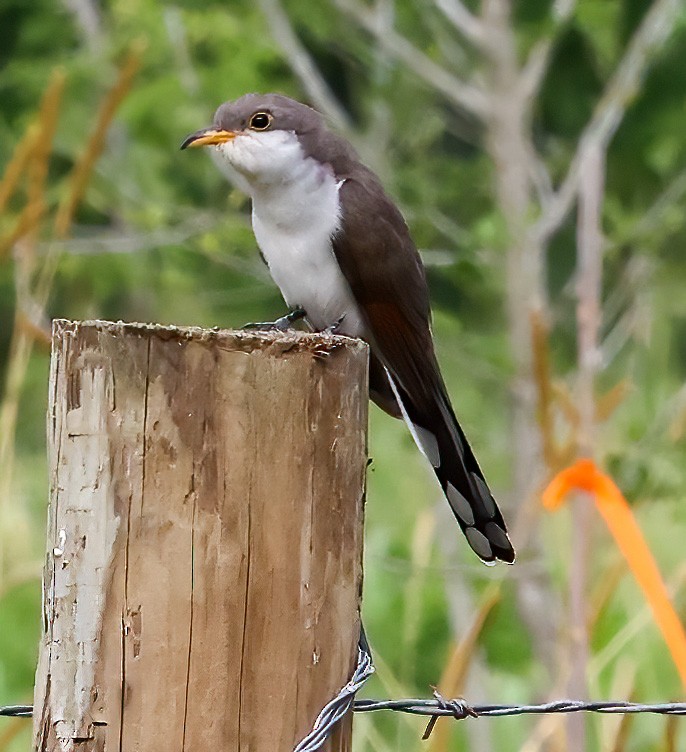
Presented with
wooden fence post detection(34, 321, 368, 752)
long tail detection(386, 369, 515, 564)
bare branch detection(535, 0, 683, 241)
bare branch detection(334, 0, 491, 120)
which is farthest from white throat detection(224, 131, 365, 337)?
bare branch detection(334, 0, 491, 120)

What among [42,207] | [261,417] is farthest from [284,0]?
[261,417]

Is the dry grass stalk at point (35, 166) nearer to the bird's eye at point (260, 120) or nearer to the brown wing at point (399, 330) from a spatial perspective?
the bird's eye at point (260, 120)

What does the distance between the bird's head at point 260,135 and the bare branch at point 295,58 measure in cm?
179

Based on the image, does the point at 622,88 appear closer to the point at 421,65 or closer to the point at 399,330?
the point at 421,65

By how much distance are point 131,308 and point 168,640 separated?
646 centimetres

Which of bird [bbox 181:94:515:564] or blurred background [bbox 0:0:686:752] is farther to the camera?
blurred background [bbox 0:0:686:752]

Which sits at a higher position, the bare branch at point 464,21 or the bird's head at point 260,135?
the bare branch at point 464,21

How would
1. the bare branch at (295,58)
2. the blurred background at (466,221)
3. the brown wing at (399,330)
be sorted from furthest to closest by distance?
1. the bare branch at (295,58)
2. the blurred background at (466,221)
3. the brown wing at (399,330)

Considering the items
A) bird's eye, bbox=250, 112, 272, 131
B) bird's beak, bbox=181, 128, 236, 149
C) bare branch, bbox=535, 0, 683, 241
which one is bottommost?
bird's beak, bbox=181, 128, 236, 149

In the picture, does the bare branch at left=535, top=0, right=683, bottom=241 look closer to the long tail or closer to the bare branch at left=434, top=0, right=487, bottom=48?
the bare branch at left=434, top=0, right=487, bottom=48

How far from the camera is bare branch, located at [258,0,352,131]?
5168 mm

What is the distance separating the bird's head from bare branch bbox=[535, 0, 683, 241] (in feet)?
5.45

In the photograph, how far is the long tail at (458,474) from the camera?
10.00 ft

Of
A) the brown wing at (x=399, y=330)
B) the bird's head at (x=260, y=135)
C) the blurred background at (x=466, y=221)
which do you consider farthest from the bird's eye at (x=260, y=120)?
the blurred background at (x=466, y=221)
